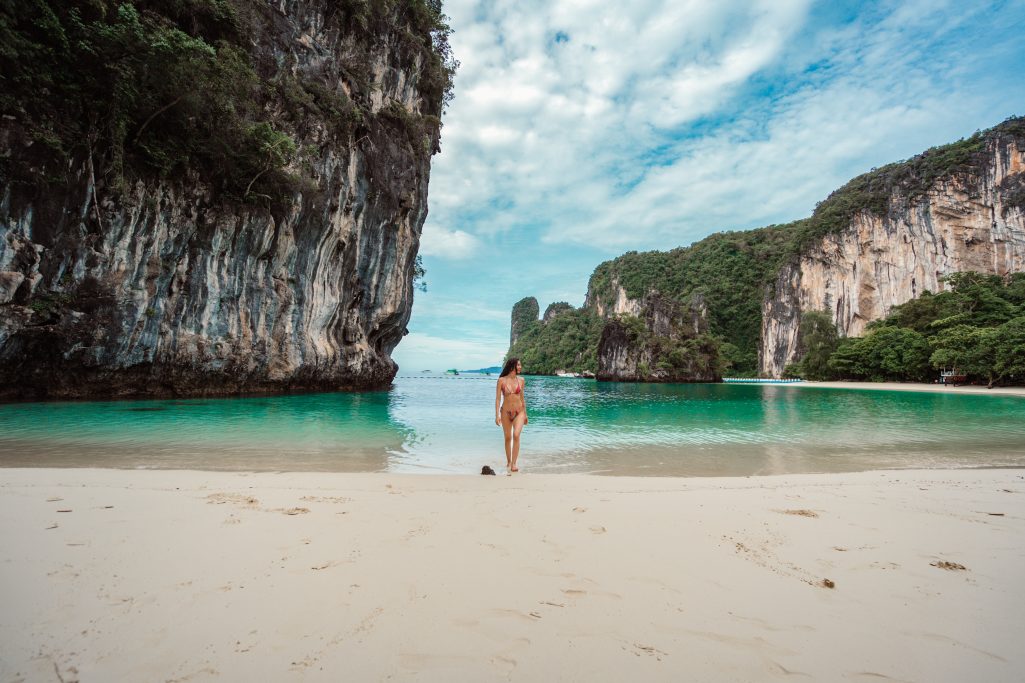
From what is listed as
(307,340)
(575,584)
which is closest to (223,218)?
(307,340)

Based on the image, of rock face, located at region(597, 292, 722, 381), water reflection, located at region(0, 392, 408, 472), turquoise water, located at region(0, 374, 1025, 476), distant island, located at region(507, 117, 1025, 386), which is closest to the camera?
water reflection, located at region(0, 392, 408, 472)

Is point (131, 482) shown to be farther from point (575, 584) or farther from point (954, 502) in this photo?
point (954, 502)

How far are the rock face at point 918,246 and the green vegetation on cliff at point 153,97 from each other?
60.4 meters

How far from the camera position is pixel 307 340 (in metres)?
22.0

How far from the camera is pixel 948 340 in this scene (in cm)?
3312

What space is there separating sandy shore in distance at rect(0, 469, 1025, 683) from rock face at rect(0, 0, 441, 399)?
13.3 metres

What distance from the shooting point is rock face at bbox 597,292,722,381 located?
55.2 m

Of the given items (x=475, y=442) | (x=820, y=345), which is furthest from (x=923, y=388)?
(x=475, y=442)

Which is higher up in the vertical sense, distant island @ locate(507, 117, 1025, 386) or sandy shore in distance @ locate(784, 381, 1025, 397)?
distant island @ locate(507, 117, 1025, 386)

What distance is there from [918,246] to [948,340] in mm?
23864

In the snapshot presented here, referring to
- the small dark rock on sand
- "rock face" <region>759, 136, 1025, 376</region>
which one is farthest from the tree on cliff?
the small dark rock on sand

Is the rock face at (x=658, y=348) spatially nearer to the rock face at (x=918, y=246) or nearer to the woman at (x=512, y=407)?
the rock face at (x=918, y=246)

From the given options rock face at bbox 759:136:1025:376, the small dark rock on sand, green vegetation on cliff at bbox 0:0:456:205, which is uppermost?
rock face at bbox 759:136:1025:376

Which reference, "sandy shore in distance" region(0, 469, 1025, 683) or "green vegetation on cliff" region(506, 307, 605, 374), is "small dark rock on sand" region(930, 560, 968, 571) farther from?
"green vegetation on cliff" region(506, 307, 605, 374)
